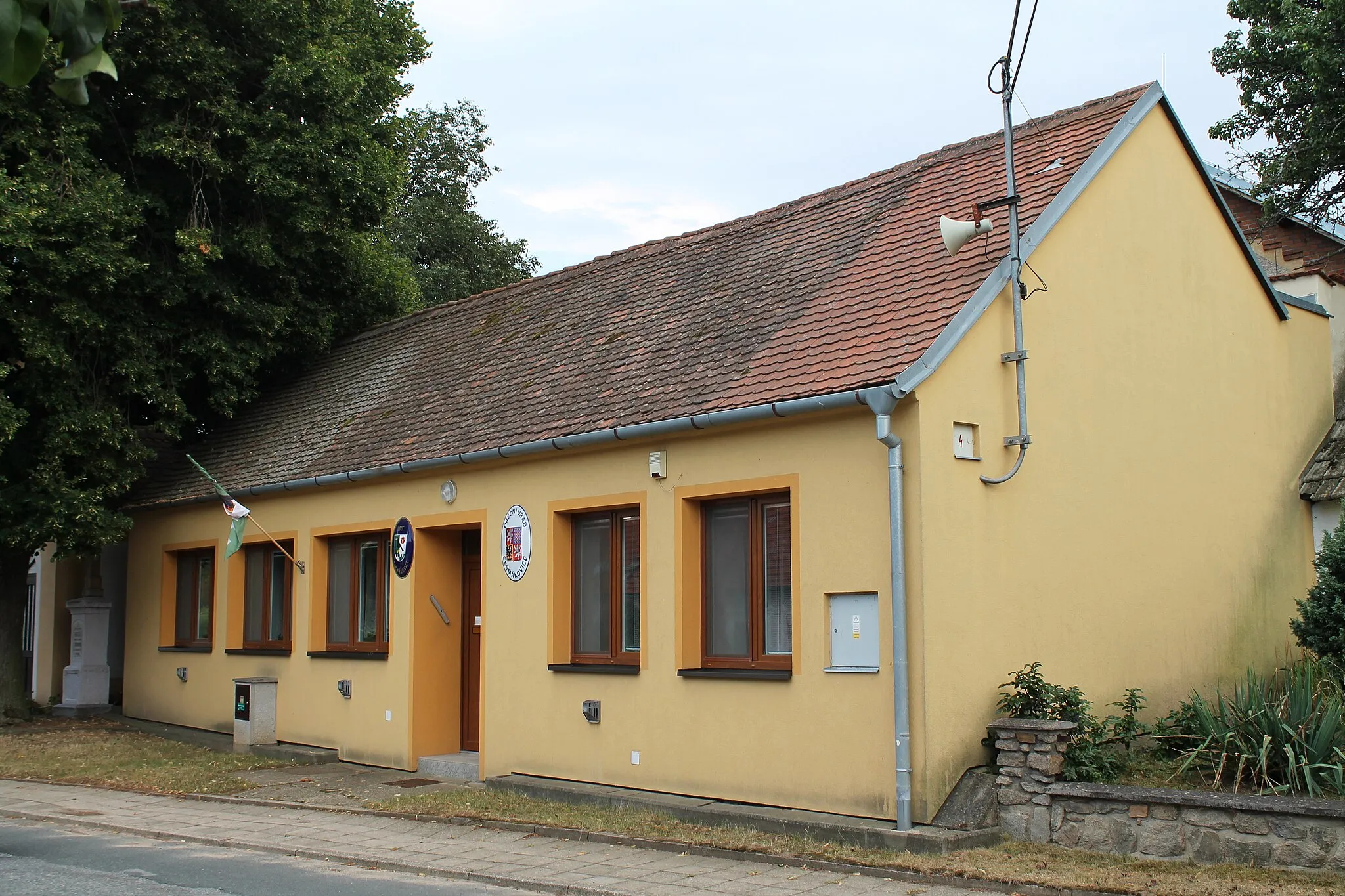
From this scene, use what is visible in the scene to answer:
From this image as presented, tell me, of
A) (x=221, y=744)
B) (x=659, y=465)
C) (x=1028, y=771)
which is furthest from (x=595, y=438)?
(x=221, y=744)

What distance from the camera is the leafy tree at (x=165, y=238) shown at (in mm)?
15273

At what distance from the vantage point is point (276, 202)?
713 inches

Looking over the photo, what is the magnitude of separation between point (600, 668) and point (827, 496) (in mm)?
2984

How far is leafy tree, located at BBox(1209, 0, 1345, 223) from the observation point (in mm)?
16391

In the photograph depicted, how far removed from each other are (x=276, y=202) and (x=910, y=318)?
436 inches

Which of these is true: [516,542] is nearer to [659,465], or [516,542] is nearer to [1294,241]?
[659,465]

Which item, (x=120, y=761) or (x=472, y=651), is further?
(x=120, y=761)

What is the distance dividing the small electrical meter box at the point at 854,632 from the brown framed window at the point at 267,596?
8.72 meters

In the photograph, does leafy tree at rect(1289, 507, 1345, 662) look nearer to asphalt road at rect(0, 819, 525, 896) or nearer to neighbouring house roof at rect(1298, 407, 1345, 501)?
neighbouring house roof at rect(1298, 407, 1345, 501)

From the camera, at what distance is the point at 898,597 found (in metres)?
9.28

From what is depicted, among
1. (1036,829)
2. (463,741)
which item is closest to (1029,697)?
(1036,829)

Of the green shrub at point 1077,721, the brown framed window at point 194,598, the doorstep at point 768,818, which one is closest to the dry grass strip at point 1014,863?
the doorstep at point 768,818

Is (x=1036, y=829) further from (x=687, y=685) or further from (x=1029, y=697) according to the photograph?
(x=687, y=685)

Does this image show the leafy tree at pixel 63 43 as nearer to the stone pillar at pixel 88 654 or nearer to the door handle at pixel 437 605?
the door handle at pixel 437 605
